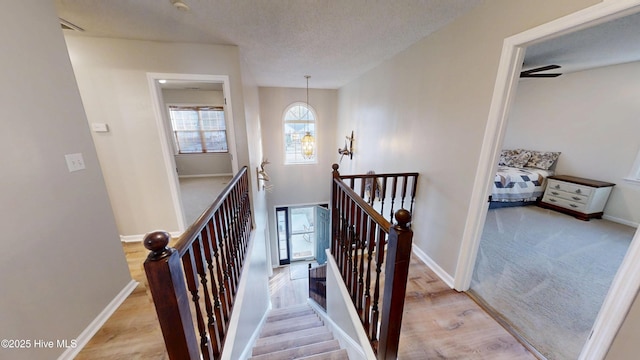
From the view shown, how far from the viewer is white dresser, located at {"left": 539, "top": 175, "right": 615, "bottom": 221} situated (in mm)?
3156

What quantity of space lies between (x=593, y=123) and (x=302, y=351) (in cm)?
544

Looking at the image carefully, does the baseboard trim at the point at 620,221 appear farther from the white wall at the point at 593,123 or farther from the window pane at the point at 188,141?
the window pane at the point at 188,141

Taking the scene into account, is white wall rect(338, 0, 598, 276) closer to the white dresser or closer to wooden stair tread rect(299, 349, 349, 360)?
wooden stair tread rect(299, 349, 349, 360)

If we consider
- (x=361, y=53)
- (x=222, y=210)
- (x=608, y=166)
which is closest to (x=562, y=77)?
(x=608, y=166)

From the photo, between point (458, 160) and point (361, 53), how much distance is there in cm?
184

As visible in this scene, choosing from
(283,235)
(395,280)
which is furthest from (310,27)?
(283,235)

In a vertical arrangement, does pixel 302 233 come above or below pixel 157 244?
below

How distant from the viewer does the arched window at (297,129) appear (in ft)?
17.4

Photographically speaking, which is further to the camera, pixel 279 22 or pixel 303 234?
pixel 303 234

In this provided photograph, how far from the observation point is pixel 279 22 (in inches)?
74.0

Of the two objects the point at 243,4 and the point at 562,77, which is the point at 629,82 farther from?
the point at 243,4

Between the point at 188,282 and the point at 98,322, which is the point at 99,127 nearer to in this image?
the point at 98,322

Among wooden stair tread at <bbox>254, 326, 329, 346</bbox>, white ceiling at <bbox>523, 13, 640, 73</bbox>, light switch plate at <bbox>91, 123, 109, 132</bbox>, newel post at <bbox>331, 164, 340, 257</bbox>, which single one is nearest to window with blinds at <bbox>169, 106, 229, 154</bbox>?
light switch plate at <bbox>91, 123, 109, 132</bbox>

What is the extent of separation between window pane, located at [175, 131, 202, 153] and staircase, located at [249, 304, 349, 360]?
4.90 metres
